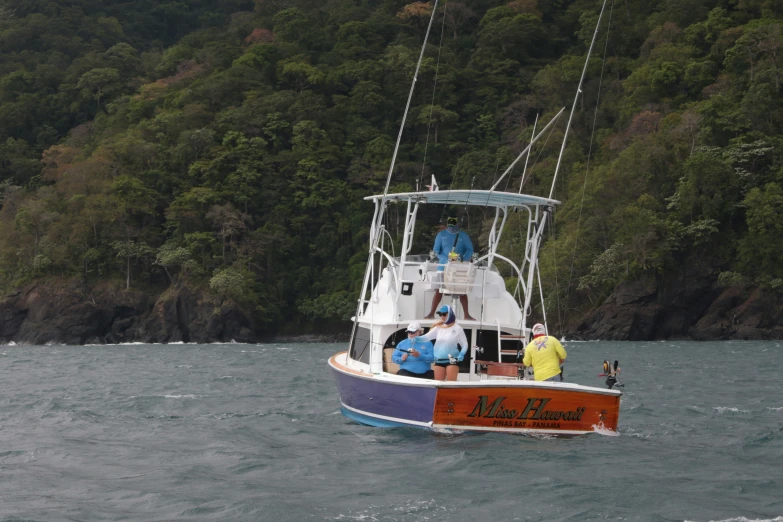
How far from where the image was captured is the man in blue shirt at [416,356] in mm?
15508

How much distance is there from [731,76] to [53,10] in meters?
71.0

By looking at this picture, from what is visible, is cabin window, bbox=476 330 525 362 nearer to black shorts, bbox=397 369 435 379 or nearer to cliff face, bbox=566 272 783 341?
black shorts, bbox=397 369 435 379

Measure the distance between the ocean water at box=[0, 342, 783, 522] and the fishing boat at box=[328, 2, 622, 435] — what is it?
28cm

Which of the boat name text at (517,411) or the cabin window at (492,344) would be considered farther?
the cabin window at (492,344)

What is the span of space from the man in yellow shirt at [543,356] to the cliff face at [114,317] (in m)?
53.8

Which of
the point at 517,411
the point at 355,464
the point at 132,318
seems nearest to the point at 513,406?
the point at 517,411

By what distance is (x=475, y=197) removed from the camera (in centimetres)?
1717

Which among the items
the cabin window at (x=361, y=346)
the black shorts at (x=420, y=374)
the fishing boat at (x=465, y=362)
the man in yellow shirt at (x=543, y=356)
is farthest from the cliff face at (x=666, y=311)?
the man in yellow shirt at (x=543, y=356)

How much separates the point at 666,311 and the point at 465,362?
1697 inches

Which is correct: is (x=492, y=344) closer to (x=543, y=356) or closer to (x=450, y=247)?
(x=450, y=247)

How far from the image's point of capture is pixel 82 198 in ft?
242

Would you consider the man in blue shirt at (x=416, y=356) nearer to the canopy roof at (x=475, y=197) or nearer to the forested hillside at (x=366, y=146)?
the canopy roof at (x=475, y=197)

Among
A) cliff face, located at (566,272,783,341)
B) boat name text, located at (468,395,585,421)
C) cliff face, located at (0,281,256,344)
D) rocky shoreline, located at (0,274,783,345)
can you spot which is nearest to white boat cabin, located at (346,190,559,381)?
boat name text, located at (468,395,585,421)

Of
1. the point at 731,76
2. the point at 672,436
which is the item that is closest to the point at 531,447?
the point at 672,436
